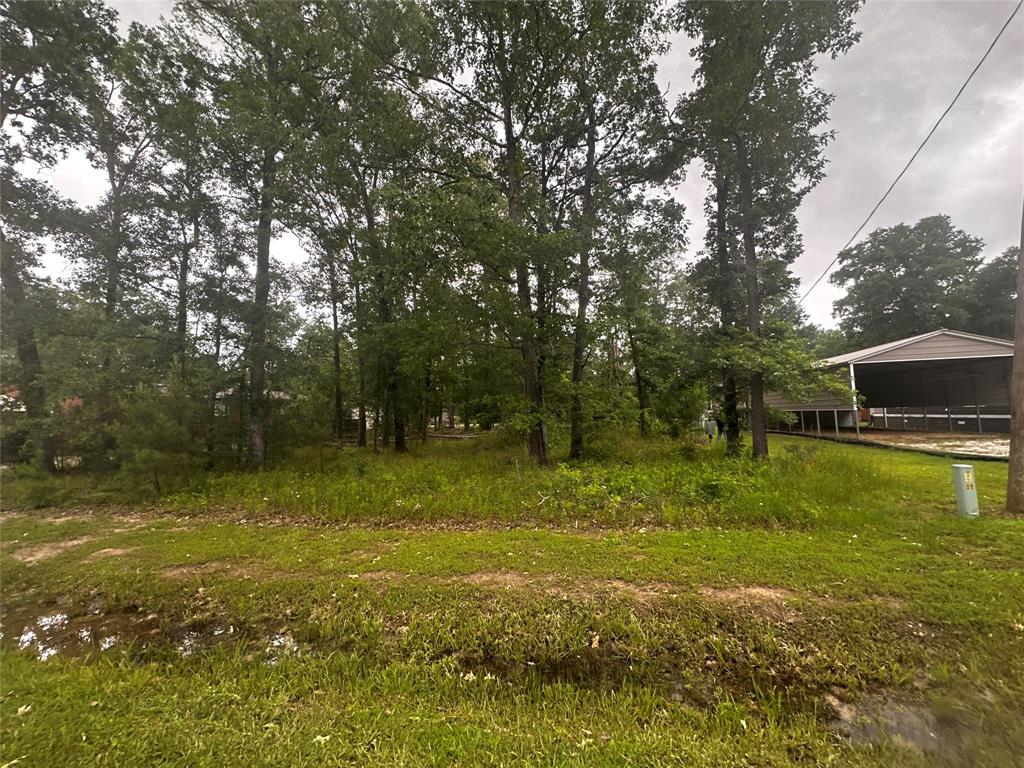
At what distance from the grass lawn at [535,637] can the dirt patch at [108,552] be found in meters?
0.06

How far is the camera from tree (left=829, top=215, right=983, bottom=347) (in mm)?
27391

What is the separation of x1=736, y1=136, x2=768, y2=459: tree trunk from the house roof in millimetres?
6302

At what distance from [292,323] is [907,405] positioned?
93.0 feet

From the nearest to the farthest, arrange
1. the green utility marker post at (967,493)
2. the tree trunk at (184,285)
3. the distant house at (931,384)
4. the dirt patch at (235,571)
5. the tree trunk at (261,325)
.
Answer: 1. the dirt patch at (235,571)
2. the green utility marker post at (967,493)
3. the tree trunk at (261,325)
4. the tree trunk at (184,285)
5. the distant house at (931,384)

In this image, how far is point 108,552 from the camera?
16.3 ft

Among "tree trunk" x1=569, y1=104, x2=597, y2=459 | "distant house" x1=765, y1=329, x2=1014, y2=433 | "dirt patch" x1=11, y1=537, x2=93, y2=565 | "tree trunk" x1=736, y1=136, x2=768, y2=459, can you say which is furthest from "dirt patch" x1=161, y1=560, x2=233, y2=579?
"distant house" x1=765, y1=329, x2=1014, y2=433

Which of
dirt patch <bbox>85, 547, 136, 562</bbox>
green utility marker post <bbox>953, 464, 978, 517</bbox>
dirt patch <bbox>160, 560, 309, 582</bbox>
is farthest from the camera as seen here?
green utility marker post <bbox>953, 464, 978, 517</bbox>

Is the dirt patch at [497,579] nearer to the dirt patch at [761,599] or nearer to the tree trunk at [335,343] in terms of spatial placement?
the dirt patch at [761,599]

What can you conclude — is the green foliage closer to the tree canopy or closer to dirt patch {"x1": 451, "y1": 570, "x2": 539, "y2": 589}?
the tree canopy

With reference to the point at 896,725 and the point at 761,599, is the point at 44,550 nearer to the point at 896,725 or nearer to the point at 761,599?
the point at 761,599

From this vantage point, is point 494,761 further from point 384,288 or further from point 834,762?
point 384,288

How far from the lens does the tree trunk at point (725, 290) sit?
10.8 meters

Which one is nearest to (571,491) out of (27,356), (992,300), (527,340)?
(527,340)

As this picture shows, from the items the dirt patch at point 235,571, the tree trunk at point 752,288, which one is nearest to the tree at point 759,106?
the tree trunk at point 752,288
